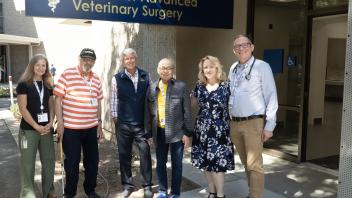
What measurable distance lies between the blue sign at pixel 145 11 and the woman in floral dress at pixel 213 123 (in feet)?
Result: 6.71

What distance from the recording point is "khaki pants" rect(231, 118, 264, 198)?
12.4ft

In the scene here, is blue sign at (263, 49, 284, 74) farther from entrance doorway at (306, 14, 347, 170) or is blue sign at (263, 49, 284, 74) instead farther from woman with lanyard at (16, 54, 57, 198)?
woman with lanyard at (16, 54, 57, 198)

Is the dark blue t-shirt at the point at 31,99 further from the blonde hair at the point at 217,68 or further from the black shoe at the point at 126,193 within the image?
the blonde hair at the point at 217,68

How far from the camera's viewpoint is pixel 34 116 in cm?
385

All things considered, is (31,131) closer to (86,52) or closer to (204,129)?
(86,52)

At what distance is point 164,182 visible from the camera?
14.1 ft

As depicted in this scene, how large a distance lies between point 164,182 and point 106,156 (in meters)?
2.41

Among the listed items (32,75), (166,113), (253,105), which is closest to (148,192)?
(166,113)

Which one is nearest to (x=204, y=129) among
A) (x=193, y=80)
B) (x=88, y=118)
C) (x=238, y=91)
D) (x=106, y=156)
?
(x=238, y=91)

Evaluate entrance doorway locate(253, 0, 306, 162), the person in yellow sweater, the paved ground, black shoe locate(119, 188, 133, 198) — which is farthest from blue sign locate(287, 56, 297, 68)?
black shoe locate(119, 188, 133, 198)

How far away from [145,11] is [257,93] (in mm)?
2605

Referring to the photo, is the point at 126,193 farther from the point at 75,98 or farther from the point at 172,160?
the point at 75,98

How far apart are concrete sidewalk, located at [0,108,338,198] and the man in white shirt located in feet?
2.65

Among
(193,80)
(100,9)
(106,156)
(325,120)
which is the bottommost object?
(106,156)
